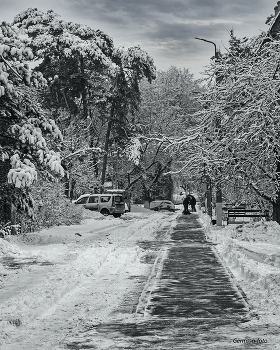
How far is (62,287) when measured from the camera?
9945mm

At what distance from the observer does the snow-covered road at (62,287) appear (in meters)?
6.96

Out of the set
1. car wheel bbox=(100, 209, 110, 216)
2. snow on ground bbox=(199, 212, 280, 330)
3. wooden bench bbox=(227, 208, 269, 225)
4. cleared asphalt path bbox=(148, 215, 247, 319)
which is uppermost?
wooden bench bbox=(227, 208, 269, 225)

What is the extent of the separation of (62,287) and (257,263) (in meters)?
5.13

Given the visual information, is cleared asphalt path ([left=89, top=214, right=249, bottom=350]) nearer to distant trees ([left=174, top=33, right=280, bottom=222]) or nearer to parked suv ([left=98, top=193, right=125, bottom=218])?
distant trees ([left=174, top=33, right=280, bottom=222])

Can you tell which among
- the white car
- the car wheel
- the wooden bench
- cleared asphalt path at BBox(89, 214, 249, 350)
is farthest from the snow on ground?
the white car

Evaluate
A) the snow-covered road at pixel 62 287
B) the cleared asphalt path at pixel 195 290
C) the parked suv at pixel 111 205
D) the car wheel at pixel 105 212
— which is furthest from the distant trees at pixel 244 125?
the car wheel at pixel 105 212

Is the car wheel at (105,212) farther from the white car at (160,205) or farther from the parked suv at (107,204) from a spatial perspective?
the white car at (160,205)

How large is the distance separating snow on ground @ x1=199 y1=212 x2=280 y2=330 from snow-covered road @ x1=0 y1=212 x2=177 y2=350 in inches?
74.1

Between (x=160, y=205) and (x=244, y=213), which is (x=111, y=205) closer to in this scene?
(x=244, y=213)

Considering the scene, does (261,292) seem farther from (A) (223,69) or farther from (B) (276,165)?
(A) (223,69)

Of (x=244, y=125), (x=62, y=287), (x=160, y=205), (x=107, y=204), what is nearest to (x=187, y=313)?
(x=62, y=287)

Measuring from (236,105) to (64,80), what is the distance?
28717 mm

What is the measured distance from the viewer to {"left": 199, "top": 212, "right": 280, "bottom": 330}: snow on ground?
834 centimetres

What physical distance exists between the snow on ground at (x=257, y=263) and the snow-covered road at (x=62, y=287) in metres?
1.88
